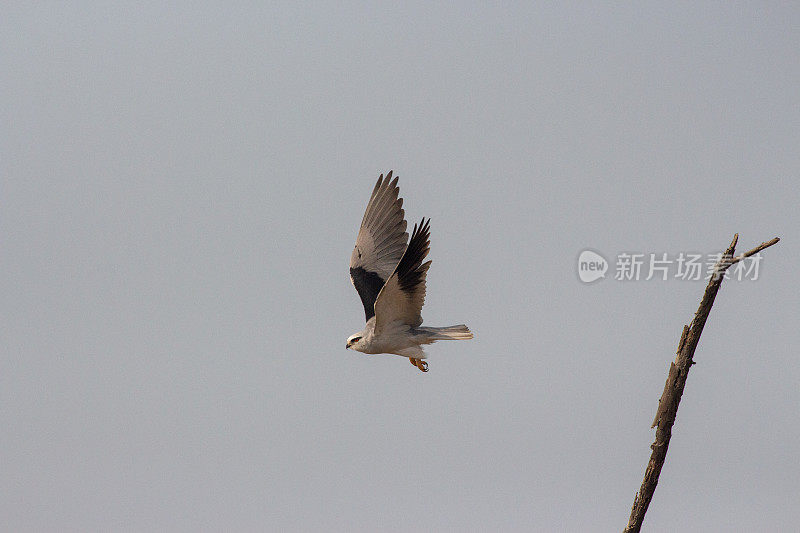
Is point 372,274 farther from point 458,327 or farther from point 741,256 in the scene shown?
point 741,256

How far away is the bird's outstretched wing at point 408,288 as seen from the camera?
877cm

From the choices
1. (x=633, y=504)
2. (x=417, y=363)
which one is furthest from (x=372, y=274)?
(x=633, y=504)

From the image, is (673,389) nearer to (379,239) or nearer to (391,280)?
(391,280)

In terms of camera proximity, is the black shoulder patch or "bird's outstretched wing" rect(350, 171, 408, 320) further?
"bird's outstretched wing" rect(350, 171, 408, 320)

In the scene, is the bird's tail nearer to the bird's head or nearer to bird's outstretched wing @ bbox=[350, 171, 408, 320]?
the bird's head

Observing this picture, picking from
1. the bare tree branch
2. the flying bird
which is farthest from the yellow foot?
the bare tree branch

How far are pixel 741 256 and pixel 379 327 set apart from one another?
4073 millimetres

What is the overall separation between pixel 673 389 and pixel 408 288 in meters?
3.05

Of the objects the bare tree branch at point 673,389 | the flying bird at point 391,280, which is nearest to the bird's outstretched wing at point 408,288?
the flying bird at point 391,280

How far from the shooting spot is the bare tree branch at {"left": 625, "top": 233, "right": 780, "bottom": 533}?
718 centimetres

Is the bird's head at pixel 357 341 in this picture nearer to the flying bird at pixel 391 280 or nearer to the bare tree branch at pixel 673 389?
the flying bird at pixel 391 280

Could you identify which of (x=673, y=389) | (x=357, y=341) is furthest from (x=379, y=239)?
(x=673, y=389)

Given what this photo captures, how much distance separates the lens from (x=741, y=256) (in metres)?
7.05

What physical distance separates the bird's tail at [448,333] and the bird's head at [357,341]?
0.71 meters
